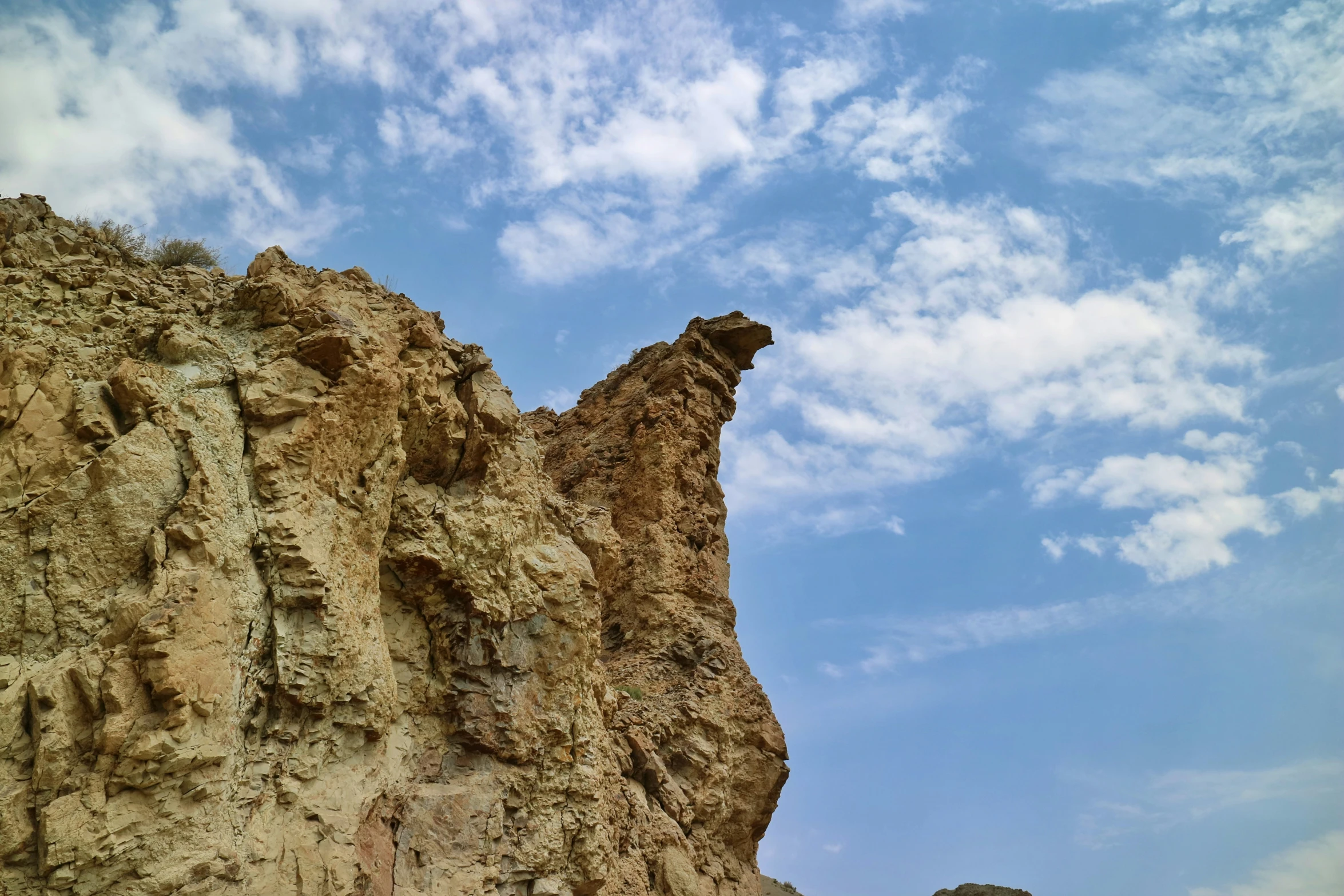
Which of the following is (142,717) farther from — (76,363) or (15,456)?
(76,363)

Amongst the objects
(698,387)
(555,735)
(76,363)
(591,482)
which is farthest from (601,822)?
(698,387)

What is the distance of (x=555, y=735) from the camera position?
37.0 ft

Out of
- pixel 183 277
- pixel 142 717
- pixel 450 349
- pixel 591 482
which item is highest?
pixel 591 482

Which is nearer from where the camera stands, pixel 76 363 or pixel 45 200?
pixel 76 363

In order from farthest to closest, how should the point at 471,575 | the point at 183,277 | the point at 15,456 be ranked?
the point at 471,575, the point at 183,277, the point at 15,456

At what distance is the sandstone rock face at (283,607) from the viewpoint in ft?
23.5

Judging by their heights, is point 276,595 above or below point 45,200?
below

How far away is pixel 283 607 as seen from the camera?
27.9 ft

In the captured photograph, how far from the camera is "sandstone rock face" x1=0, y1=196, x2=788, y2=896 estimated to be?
7.15 m

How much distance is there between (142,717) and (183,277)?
4.79 meters

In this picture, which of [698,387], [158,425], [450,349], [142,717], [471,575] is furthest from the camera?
[698,387]

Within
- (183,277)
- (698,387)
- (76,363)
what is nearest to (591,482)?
(698,387)

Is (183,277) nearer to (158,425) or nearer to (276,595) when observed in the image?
(158,425)

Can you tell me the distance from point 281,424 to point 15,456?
82.4 inches
